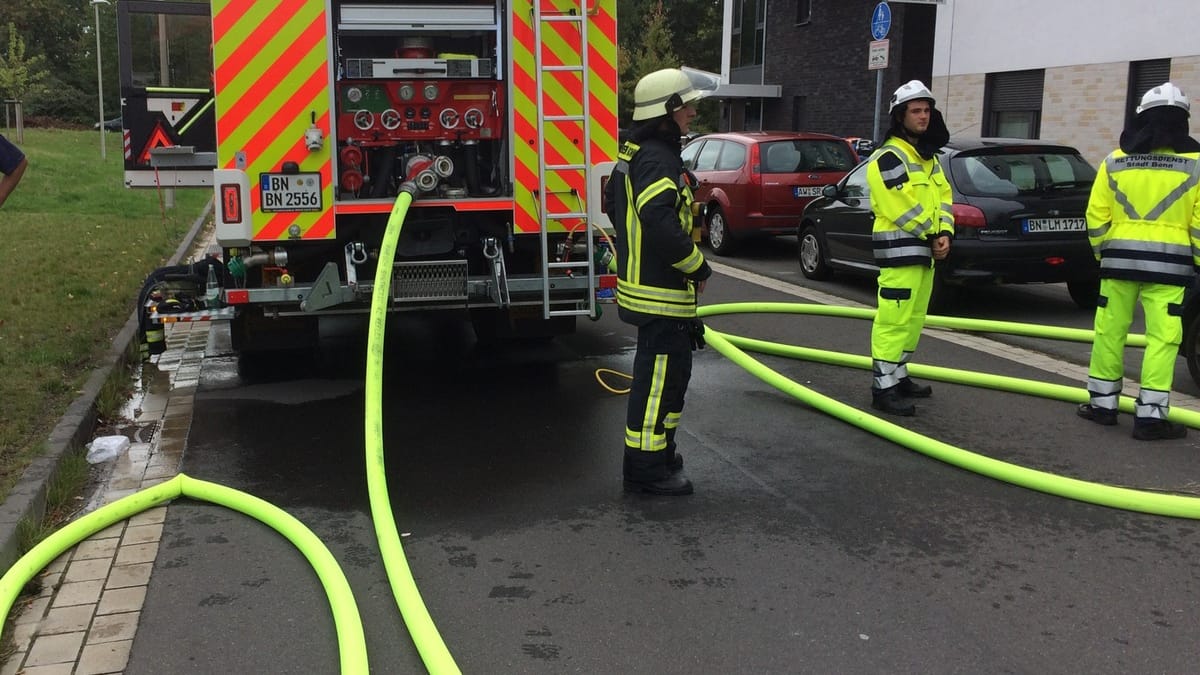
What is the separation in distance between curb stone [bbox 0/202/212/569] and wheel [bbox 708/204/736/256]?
776 centimetres

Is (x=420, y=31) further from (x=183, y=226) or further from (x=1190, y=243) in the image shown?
(x=183, y=226)

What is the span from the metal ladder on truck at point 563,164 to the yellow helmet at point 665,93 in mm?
1437

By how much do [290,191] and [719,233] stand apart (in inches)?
338

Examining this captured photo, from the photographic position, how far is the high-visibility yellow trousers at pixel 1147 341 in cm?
564

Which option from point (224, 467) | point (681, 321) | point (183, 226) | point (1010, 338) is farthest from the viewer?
point (183, 226)

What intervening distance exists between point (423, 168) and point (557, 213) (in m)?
0.87

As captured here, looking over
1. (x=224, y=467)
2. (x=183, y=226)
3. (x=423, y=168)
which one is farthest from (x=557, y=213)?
(x=183, y=226)

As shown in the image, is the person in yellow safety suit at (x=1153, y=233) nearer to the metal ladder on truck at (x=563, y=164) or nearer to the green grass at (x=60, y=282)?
the metal ladder on truck at (x=563, y=164)

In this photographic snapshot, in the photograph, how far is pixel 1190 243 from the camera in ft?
18.4

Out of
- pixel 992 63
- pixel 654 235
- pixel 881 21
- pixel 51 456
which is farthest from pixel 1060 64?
pixel 51 456

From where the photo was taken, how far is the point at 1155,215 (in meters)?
5.64

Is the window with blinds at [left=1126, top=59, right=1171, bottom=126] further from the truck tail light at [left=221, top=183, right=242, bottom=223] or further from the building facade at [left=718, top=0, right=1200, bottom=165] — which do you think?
the truck tail light at [left=221, top=183, right=242, bottom=223]

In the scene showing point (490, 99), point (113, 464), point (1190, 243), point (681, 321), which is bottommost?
point (113, 464)

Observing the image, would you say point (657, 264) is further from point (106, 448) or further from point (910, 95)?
point (106, 448)
